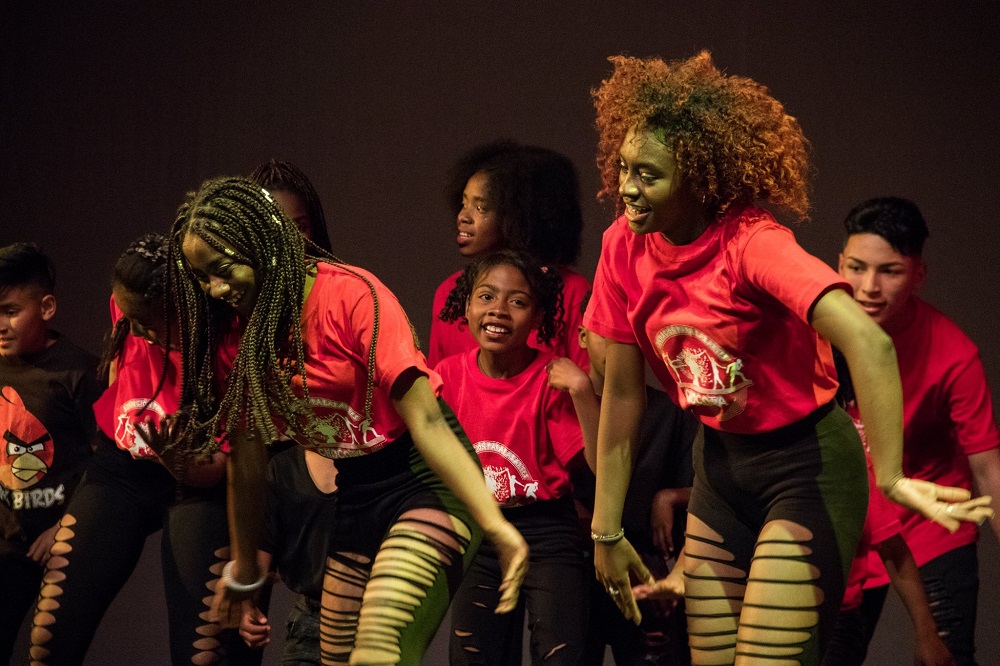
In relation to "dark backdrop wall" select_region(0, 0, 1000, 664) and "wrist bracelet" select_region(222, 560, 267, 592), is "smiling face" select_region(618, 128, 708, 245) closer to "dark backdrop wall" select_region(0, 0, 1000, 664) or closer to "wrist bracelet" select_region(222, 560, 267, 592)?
"wrist bracelet" select_region(222, 560, 267, 592)

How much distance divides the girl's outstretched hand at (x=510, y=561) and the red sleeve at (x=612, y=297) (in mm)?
496

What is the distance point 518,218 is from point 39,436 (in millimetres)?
1765

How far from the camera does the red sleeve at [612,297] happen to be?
2.67 metres

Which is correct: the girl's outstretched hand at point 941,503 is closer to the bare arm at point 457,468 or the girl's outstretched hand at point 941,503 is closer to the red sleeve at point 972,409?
the bare arm at point 457,468

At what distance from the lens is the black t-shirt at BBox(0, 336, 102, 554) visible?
4.05 metres

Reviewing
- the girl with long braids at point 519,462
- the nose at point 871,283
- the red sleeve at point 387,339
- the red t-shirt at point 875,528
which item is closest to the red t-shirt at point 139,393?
the girl with long braids at point 519,462

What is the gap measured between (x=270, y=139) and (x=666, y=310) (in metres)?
3.03

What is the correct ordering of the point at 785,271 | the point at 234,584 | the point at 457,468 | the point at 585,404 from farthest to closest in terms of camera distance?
the point at 585,404
the point at 234,584
the point at 457,468
the point at 785,271

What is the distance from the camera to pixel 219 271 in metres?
2.64

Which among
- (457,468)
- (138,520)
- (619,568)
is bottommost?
(138,520)

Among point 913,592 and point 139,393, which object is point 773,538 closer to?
point 913,592

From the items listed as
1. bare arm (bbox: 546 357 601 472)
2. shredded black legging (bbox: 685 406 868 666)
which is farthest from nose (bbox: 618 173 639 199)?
bare arm (bbox: 546 357 601 472)

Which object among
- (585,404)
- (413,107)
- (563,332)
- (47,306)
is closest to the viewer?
(585,404)

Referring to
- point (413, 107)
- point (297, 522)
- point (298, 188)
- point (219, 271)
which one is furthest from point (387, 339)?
point (413, 107)
